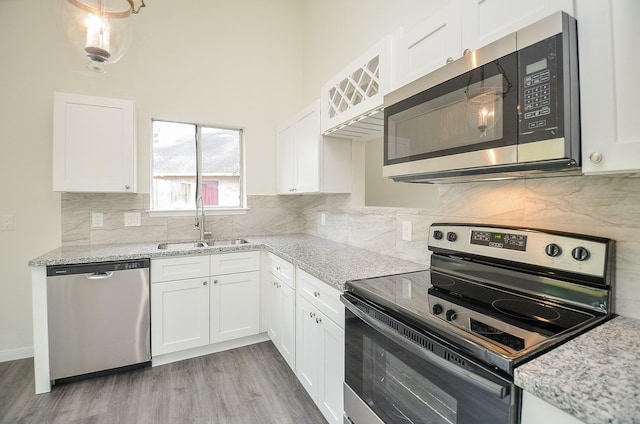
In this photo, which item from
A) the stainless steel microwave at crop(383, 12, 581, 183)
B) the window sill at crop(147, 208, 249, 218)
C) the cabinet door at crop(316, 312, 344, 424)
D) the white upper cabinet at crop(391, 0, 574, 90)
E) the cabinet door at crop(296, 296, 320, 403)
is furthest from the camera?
the window sill at crop(147, 208, 249, 218)

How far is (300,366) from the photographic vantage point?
1957 mm

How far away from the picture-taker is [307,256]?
2023 millimetres

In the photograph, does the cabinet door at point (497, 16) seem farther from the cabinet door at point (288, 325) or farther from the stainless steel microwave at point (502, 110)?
the cabinet door at point (288, 325)

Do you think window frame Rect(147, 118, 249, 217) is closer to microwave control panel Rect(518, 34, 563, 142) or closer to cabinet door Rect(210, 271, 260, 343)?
cabinet door Rect(210, 271, 260, 343)

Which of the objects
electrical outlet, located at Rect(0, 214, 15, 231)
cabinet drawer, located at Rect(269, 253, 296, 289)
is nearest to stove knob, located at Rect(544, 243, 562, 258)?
cabinet drawer, located at Rect(269, 253, 296, 289)

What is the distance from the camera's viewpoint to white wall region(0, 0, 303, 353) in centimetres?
242

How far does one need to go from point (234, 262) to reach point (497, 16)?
91.5 inches

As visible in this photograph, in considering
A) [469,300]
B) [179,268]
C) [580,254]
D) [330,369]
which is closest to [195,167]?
[179,268]

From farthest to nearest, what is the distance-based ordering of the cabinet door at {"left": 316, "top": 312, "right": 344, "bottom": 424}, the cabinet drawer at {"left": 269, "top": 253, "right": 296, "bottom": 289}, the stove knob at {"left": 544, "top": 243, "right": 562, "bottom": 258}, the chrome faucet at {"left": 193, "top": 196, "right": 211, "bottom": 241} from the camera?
the chrome faucet at {"left": 193, "top": 196, "right": 211, "bottom": 241} → the cabinet drawer at {"left": 269, "top": 253, "right": 296, "bottom": 289} → the cabinet door at {"left": 316, "top": 312, "right": 344, "bottom": 424} → the stove knob at {"left": 544, "top": 243, "right": 562, "bottom": 258}

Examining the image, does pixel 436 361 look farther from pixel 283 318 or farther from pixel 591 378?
pixel 283 318

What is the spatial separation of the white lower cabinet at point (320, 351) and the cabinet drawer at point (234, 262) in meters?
0.77

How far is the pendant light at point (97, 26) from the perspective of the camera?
4.99ft

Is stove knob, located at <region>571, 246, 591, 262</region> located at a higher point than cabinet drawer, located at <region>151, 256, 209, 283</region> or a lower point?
higher

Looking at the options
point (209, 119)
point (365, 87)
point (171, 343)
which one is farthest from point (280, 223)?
point (365, 87)
